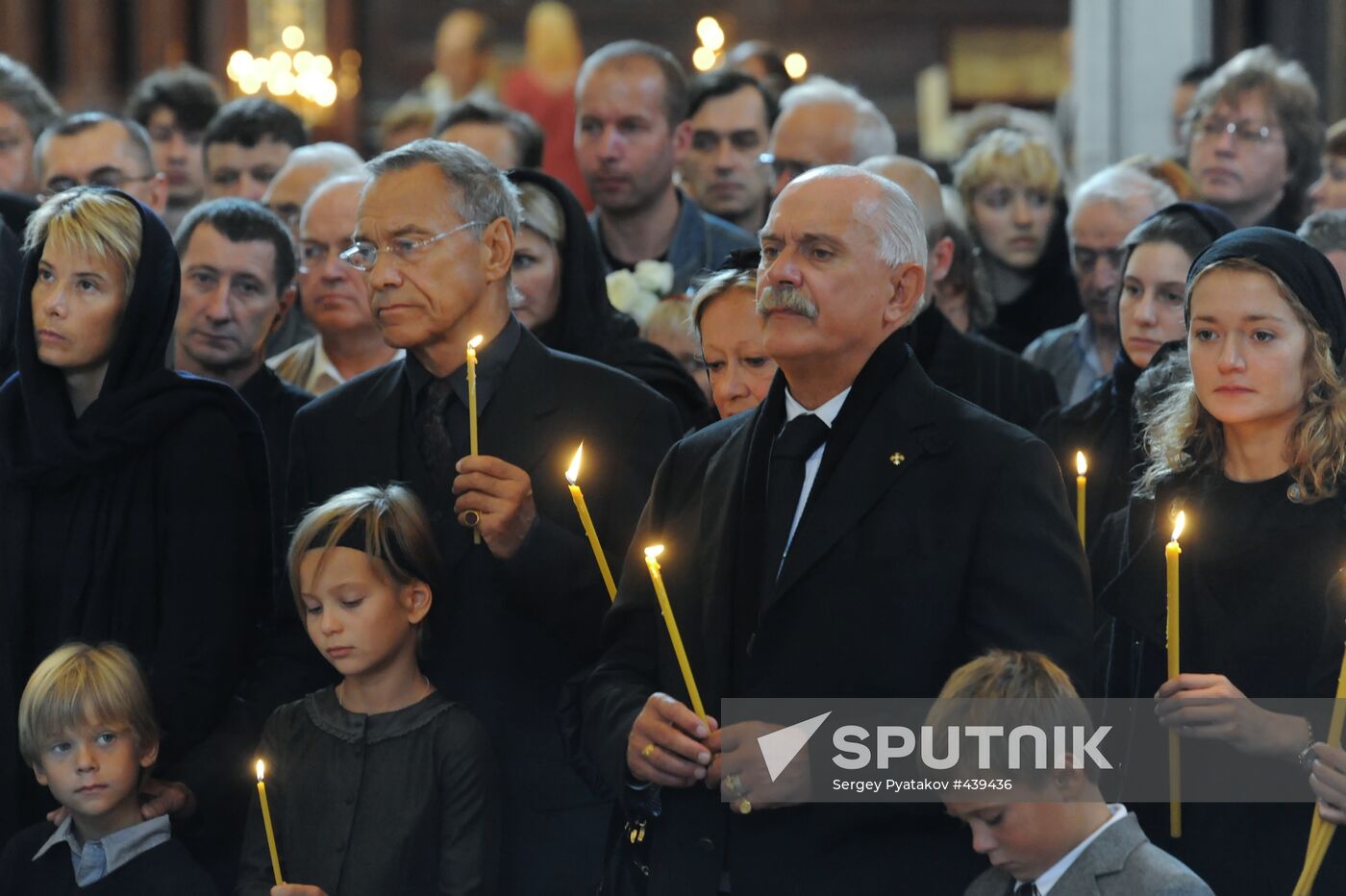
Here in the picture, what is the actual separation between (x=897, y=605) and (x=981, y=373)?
2.19 metres

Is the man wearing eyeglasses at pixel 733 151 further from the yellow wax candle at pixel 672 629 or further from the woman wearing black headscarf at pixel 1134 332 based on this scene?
the yellow wax candle at pixel 672 629

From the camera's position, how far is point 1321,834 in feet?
11.8

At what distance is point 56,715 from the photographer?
13.9 ft

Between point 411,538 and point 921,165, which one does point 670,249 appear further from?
point 411,538

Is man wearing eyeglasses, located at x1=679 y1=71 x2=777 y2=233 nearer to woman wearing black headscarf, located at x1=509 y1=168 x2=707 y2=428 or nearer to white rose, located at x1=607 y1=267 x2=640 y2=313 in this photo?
white rose, located at x1=607 y1=267 x2=640 y2=313

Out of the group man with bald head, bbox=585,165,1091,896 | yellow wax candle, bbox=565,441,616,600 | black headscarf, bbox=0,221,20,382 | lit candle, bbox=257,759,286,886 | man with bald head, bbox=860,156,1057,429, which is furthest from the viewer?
man with bald head, bbox=860,156,1057,429

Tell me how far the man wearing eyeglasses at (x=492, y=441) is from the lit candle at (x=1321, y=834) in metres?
1.38

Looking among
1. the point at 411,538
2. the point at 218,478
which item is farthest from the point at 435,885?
the point at 218,478

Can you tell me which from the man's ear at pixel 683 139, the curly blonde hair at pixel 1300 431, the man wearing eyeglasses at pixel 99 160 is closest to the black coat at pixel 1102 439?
the curly blonde hair at pixel 1300 431

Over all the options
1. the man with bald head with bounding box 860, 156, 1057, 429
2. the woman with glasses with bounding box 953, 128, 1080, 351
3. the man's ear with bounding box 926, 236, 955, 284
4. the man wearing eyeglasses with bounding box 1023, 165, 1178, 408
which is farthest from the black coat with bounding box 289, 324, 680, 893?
the woman with glasses with bounding box 953, 128, 1080, 351

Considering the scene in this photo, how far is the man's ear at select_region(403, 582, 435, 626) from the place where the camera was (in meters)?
4.24

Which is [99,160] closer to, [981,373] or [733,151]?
[733,151]

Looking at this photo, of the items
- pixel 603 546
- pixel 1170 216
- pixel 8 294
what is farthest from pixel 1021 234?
pixel 8 294

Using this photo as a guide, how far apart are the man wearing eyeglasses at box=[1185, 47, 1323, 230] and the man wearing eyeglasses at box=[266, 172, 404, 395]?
2.71 m
